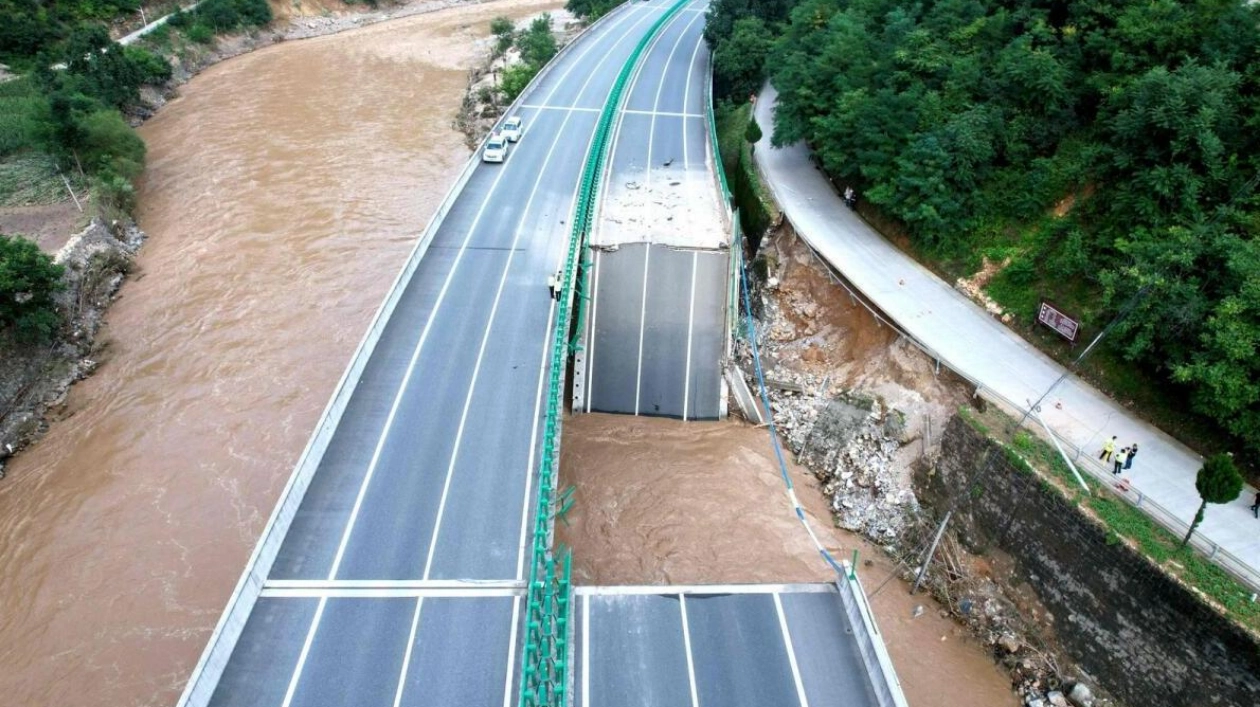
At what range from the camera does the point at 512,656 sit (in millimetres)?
13938

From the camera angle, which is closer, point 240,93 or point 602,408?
point 602,408

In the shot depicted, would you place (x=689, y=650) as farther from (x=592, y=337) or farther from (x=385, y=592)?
(x=592, y=337)

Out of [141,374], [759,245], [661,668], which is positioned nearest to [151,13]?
[141,374]

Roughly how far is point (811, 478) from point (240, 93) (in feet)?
172

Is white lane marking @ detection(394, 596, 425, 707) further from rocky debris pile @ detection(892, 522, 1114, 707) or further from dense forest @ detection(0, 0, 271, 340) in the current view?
dense forest @ detection(0, 0, 271, 340)

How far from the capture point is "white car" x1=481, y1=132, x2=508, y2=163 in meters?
34.9

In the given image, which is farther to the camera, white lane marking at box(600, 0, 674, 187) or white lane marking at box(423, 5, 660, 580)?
white lane marking at box(600, 0, 674, 187)

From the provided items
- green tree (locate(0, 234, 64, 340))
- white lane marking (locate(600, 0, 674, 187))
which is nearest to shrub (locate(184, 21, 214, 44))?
white lane marking (locate(600, 0, 674, 187))

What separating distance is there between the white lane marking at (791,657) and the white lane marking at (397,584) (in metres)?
5.84

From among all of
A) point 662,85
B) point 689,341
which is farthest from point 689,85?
point 689,341

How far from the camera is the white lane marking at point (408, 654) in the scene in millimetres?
13320

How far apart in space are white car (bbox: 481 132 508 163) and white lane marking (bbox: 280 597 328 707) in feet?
82.4

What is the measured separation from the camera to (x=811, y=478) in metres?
23.1

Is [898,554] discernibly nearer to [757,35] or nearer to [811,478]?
[811,478]
